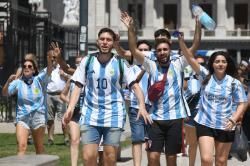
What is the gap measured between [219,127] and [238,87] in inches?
19.4

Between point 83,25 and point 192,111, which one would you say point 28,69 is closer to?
point 192,111

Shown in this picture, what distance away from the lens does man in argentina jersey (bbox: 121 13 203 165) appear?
843 centimetres

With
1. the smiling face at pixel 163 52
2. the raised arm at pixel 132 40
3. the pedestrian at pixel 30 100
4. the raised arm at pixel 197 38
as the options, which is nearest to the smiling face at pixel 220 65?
the raised arm at pixel 197 38

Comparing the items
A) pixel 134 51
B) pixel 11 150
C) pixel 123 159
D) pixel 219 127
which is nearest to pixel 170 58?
pixel 134 51

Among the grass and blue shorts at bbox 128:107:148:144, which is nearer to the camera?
blue shorts at bbox 128:107:148:144

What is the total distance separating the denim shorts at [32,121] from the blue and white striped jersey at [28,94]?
0.05 meters

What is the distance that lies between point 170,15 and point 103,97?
78.6 metres

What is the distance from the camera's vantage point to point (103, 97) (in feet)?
26.3

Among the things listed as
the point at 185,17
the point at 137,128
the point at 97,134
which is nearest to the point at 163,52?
the point at 97,134

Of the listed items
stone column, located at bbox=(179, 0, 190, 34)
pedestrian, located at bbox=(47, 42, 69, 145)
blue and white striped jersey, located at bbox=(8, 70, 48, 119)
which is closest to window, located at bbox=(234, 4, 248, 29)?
stone column, located at bbox=(179, 0, 190, 34)

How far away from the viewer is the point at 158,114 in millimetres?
8422

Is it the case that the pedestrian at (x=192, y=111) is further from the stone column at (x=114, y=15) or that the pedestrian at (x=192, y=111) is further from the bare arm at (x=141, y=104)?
the stone column at (x=114, y=15)

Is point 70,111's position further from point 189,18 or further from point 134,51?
point 189,18

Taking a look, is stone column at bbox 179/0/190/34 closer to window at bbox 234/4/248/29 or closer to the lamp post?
window at bbox 234/4/248/29
